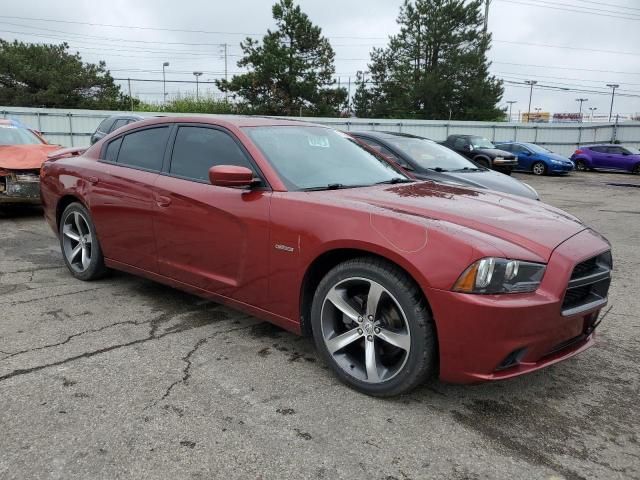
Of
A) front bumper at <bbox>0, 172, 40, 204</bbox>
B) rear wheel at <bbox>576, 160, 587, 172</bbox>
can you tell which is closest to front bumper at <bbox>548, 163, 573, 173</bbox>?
rear wheel at <bbox>576, 160, 587, 172</bbox>

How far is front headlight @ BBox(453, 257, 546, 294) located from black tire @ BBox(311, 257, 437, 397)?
0.26 metres

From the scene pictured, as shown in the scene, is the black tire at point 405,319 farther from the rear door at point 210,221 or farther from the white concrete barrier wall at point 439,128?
the white concrete barrier wall at point 439,128

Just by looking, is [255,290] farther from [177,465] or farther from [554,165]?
[554,165]

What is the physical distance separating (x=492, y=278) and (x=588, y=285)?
736mm

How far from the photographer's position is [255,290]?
3.45m

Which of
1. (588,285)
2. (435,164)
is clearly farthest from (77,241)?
(435,164)

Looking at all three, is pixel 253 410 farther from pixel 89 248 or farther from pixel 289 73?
pixel 289 73

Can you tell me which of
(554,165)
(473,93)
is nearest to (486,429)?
(554,165)

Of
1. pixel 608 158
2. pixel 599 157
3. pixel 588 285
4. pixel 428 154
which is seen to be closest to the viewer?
pixel 588 285

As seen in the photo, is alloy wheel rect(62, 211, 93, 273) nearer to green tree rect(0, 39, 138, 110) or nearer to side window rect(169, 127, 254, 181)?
side window rect(169, 127, 254, 181)

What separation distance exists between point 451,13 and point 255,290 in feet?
150

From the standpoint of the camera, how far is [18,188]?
25.8ft

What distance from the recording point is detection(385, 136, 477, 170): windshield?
7.93 m

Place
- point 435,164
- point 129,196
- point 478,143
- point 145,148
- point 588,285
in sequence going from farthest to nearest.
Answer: point 478,143, point 435,164, point 145,148, point 129,196, point 588,285
